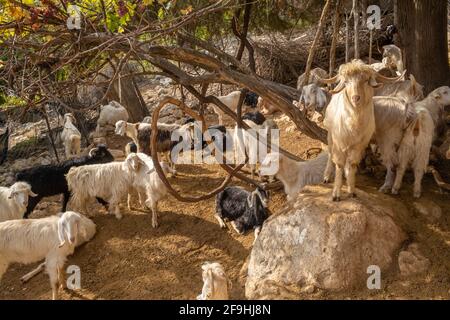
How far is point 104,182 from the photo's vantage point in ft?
22.8

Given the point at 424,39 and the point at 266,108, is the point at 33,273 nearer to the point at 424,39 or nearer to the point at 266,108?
the point at 266,108

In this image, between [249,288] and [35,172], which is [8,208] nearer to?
[35,172]

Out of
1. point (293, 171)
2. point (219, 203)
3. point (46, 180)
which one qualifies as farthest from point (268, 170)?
point (46, 180)

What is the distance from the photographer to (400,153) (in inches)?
203

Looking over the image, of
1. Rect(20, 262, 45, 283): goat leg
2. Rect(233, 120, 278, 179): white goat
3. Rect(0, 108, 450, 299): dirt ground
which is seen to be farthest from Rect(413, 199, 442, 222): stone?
Rect(20, 262, 45, 283): goat leg

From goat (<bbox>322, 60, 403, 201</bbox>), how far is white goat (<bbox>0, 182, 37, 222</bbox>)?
13.9 feet

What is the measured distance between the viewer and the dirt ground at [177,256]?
14.3ft

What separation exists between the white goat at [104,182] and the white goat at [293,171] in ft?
6.98

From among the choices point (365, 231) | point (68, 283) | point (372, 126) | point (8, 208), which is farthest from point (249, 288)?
point (8, 208)

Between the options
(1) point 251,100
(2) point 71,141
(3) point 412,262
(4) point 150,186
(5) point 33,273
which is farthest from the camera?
(1) point 251,100

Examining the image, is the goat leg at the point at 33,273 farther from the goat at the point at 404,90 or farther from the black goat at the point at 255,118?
the goat at the point at 404,90

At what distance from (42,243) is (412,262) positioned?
13.9 feet

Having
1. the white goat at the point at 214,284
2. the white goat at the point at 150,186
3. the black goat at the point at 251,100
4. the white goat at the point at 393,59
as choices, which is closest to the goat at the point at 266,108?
the black goat at the point at 251,100
